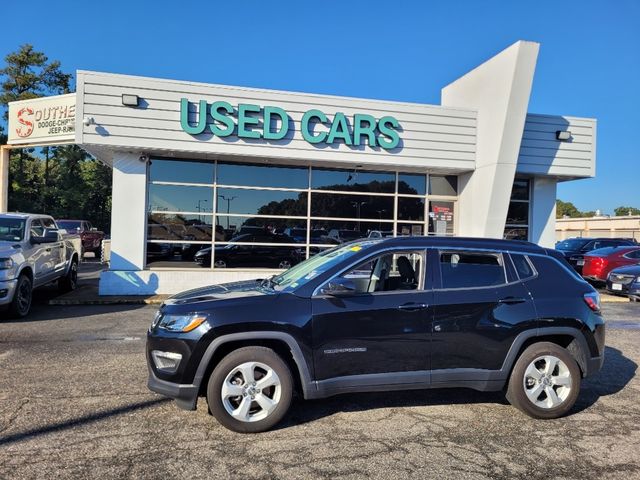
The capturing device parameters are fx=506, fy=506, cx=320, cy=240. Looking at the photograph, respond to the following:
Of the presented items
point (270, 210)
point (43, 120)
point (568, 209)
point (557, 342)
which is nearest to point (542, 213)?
point (270, 210)

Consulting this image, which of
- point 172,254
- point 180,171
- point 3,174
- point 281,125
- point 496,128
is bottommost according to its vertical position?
point 172,254

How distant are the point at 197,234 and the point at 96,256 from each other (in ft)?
49.8

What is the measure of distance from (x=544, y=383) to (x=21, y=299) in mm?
8758

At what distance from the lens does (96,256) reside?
25.4 metres

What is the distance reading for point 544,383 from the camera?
15.5 feet

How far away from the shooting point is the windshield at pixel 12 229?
9.47 metres

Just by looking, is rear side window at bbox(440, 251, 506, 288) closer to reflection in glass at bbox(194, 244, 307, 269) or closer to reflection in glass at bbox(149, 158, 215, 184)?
reflection in glass at bbox(194, 244, 307, 269)

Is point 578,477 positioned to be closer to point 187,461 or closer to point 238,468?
point 238,468

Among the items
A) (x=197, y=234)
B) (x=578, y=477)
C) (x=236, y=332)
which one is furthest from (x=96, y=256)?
(x=578, y=477)

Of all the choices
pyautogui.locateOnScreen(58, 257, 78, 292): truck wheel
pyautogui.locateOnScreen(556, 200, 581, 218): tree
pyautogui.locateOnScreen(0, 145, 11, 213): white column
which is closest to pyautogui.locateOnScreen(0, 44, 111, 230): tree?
pyautogui.locateOnScreen(0, 145, 11, 213): white column

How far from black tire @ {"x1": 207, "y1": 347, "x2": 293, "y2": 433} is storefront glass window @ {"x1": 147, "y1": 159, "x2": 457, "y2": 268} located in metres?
8.17

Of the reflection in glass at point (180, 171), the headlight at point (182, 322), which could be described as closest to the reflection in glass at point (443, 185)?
the reflection in glass at point (180, 171)

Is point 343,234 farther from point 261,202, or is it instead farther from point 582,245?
point 582,245

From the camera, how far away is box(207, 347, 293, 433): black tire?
13.6ft
